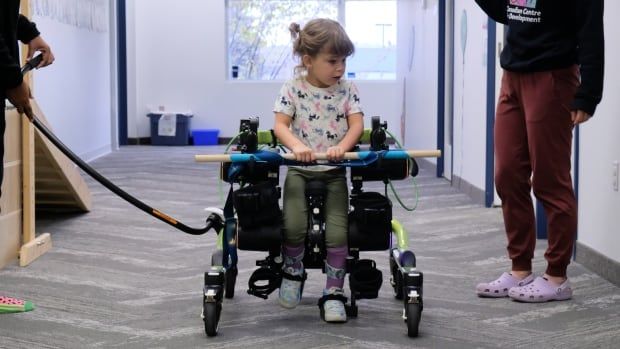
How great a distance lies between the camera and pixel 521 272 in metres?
3.36

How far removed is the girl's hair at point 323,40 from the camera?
289 cm

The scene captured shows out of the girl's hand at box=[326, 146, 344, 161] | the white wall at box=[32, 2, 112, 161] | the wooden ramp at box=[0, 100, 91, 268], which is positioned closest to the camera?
the girl's hand at box=[326, 146, 344, 161]

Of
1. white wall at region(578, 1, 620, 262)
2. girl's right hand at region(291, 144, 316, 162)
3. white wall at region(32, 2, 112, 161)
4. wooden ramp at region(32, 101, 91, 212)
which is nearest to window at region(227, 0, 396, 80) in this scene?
white wall at region(32, 2, 112, 161)

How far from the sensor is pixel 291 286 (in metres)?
2.97

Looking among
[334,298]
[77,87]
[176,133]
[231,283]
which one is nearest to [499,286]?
[334,298]

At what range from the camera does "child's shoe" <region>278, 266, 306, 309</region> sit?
2963mm

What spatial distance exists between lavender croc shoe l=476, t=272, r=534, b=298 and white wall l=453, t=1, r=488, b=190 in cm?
265

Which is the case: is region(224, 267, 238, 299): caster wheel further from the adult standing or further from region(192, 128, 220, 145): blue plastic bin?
region(192, 128, 220, 145): blue plastic bin

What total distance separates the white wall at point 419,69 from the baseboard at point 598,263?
12.2 ft

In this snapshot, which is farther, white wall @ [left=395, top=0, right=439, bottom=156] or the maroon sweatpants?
white wall @ [left=395, top=0, right=439, bottom=156]

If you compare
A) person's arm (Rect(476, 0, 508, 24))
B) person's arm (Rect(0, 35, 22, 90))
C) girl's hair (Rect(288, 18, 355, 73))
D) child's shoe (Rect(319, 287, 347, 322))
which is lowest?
child's shoe (Rect(319, 287, 347, 322))

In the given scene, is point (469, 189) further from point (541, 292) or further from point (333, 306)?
point (333, 306)

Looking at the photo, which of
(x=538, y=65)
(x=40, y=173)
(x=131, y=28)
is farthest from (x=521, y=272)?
(x=131, y=28)

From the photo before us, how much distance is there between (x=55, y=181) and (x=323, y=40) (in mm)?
2563
